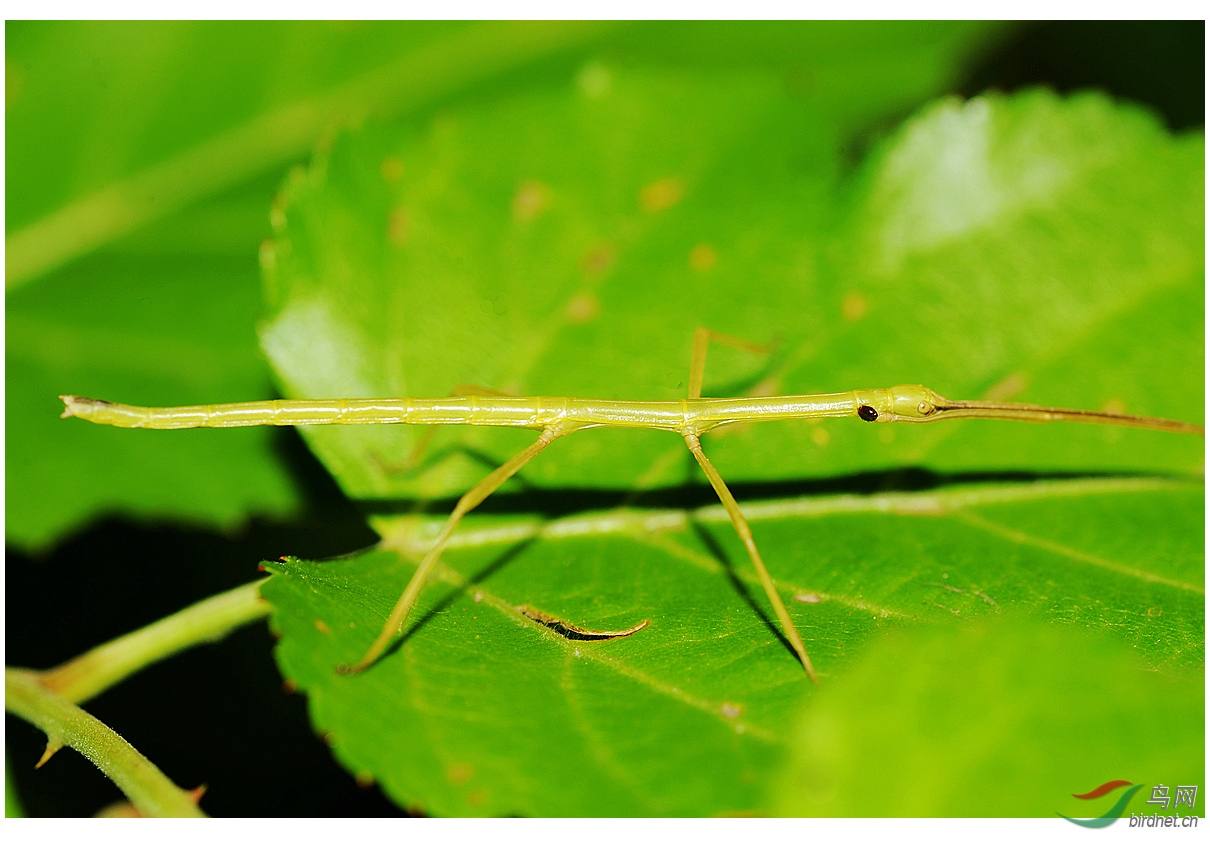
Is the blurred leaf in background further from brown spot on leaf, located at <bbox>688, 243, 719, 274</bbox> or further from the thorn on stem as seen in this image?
the thorn on stem

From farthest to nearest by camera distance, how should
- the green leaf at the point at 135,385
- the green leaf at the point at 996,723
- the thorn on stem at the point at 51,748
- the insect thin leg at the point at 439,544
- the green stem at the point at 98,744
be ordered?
the green leaf at the point at 135,385
the insect thin leg at the point at 439,544
the thorn on stem at the point at 51,748
the green stem at the point at 98,744
the green leaf at the point at 996,723

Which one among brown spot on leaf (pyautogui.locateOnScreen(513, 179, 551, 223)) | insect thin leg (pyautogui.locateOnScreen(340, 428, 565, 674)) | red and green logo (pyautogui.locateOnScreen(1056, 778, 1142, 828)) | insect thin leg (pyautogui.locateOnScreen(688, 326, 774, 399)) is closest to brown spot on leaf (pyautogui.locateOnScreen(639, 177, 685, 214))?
brown spot on leaf (pyautogui.locateOnScreen(513, 179, 551, 223))

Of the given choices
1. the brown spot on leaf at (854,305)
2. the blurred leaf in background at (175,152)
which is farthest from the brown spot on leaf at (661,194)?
the blurred leaf in background at (175,152)

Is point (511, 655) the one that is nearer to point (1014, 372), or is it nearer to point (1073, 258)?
point (1014, 372)

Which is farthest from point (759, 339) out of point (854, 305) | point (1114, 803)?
point (1114, 803)

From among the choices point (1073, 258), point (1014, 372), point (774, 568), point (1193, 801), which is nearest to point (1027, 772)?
point (1193, 801)

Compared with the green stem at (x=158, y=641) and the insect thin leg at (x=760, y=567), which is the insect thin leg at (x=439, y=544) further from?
the insect thin leg at (x=760, y=567)
